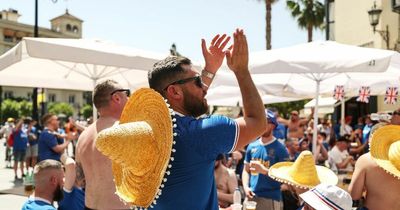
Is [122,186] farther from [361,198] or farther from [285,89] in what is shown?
[285,89]

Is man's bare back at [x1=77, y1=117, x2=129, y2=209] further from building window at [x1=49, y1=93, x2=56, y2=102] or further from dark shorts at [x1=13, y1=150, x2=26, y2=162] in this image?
building window at [x1=49, y1=93, x2=56, y2=102]

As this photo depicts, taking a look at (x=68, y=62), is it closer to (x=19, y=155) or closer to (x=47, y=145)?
(x=47, y=145)

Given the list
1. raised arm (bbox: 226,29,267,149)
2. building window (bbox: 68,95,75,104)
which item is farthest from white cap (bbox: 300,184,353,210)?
building window (bbox: 68,95,75,104)

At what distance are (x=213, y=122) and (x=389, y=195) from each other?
238cm

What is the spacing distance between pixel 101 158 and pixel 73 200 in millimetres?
771

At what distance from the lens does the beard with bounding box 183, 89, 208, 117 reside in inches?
81.5

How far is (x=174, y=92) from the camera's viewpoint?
6.79 ft

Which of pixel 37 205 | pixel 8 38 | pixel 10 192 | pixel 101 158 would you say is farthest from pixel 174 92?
pixel 8 38

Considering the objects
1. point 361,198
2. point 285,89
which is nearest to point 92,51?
point 361,198

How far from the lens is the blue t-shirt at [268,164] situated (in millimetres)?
4930

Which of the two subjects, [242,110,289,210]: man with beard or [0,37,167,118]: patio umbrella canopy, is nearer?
[242,110,289,210]: man with beard

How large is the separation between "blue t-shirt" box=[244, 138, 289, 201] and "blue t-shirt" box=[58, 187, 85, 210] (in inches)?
77.3

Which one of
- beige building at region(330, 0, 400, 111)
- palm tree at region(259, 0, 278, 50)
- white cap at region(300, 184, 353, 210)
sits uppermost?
palm tree at region(259, 0, 278, 50)

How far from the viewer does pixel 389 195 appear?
11.9ft
